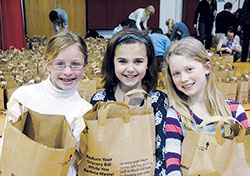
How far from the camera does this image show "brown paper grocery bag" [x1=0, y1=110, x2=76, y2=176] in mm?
1024

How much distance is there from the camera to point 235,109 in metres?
1.44

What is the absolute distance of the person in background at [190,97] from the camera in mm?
1329

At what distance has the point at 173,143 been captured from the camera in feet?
4.32

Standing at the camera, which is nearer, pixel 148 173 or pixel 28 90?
pixel 148 173

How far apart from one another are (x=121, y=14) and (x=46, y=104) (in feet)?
34.3

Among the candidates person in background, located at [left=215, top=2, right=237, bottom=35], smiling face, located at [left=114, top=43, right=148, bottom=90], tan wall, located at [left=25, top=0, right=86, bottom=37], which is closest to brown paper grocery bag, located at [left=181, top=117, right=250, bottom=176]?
smiling face, located at [left=114, top=43, right=148, bottom=90]

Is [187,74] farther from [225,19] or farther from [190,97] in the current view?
[225,19]

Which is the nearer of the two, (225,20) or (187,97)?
(187,97)

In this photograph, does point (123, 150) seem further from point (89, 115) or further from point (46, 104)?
point (46, 104)

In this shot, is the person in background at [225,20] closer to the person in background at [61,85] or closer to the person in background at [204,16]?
the person in background at [204,16]

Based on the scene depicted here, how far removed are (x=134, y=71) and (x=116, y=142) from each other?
0.49 metres

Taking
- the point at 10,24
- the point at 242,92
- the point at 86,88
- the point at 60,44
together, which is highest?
the point at 10,24

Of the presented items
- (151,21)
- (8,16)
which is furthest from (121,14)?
(8,16)

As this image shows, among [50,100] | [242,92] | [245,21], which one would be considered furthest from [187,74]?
[245,21]
